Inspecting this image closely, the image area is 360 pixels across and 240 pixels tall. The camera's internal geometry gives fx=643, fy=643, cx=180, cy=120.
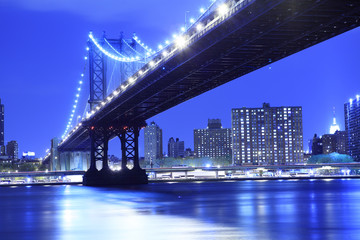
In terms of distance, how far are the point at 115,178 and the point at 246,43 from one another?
151 ft

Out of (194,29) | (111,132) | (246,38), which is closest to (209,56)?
(194,29)

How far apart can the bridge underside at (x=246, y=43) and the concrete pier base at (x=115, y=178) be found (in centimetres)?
2077

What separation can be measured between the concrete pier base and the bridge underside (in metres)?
20.8

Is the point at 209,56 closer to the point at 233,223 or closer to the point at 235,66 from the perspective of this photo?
the point at 235,66

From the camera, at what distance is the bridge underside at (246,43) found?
98.2 ft

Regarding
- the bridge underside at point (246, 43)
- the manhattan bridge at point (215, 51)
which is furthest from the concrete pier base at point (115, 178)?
the bridge underside at point (246, 43)

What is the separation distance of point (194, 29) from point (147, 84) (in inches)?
575

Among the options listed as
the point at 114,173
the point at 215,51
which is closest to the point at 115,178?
the point at 114,173

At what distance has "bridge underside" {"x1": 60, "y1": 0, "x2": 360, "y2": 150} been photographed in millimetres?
29930

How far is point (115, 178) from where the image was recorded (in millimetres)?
79562

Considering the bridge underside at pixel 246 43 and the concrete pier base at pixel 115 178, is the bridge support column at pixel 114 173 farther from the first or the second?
the bridge underside at pixel 246 43

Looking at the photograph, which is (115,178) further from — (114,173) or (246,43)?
(246,43)

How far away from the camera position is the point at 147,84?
54.1 meters

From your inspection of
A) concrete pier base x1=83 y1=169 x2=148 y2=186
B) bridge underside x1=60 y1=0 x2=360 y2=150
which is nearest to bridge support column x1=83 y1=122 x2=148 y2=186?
concrete pier base x1=83 y1=169 x2=148 y2=186
